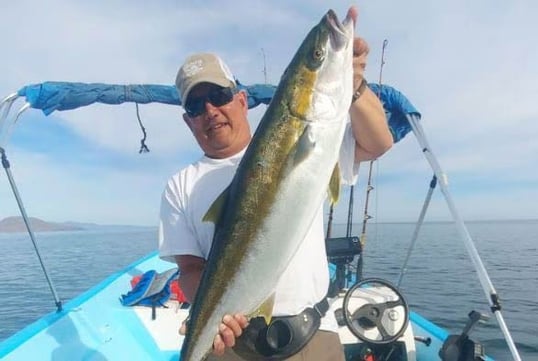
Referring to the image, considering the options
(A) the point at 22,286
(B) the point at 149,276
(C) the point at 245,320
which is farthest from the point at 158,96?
(A) the point at 22,286

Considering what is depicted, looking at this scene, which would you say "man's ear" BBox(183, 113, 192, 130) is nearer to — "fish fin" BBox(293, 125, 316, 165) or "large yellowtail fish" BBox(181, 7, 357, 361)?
"large yellowtail fish" BBox(181, 7, 357, 361)

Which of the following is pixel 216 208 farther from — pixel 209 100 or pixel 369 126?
pixel 369 126

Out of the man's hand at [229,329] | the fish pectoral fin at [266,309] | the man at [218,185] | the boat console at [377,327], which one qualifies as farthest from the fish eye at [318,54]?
the boat console at [377,327]

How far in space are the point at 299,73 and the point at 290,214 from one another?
2.74ft

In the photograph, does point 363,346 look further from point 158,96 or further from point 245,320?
point 158,96

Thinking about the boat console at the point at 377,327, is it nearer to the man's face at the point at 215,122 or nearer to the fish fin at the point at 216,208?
the man's face at the point at 215,122

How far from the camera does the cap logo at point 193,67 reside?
3068 millimetres

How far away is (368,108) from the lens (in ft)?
A: 9.73

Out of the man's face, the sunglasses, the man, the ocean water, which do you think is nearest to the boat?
the man

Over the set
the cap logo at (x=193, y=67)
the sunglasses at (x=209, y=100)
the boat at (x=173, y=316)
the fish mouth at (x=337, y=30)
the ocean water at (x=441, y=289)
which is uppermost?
the fish mouth at (x=337, y=30)

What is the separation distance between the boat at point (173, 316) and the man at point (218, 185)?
70.3 inches

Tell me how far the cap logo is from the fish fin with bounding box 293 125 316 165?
1117 mm

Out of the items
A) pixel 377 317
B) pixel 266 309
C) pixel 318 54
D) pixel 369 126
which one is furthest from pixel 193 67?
pixel 377 317

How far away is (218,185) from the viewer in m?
3.08
